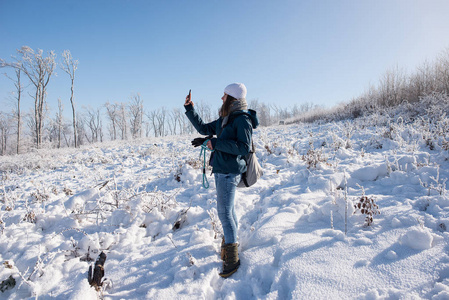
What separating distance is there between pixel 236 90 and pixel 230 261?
1893 mm

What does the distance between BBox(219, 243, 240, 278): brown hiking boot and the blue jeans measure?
6cm

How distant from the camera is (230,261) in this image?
2188mm

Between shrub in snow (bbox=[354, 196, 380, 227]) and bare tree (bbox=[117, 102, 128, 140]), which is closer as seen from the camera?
shrub in snow (bbox=[354, 196, 380, 227])

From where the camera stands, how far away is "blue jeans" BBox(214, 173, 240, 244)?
2.13 metres

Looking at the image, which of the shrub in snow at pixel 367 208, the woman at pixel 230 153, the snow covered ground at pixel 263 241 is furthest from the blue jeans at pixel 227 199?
the shrub in snow at pixel 367 208

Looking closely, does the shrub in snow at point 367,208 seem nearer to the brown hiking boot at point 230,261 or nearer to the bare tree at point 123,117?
the brown hiking boot at point 230,261

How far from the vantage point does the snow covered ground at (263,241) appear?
5.88 feet

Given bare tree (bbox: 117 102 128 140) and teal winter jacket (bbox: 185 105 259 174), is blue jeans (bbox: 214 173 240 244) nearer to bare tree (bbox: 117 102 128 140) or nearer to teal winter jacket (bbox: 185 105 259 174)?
teal winter jacket (bbox: 185 105 259 174)

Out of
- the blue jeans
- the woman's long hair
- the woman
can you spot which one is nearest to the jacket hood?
the woman

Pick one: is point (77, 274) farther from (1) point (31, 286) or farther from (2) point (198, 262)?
(2) point (198, 262)

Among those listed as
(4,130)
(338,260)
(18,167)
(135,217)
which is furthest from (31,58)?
A: (4,130)

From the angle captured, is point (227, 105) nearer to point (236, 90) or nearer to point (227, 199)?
point (236, 90)

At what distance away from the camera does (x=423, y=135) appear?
521 centimetres

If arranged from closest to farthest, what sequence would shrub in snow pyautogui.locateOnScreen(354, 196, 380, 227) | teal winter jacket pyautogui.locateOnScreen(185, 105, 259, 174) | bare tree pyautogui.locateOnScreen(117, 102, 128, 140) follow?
teal winter jacket pyautogui.locateOnScreen(185, 105, 259, 174) < shrub in snow pyautogui.locateOnScreen(354, 196, 380, 227) < bare tree pyautogui.locateOnScreen(117, 102, 128, 140)
